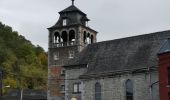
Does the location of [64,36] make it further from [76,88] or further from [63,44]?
[76,88]

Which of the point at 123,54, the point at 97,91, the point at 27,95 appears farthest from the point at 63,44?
the point at 27,95

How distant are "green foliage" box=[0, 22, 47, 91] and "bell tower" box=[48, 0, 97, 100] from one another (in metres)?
36.4

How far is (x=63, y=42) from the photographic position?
6219 centimetres

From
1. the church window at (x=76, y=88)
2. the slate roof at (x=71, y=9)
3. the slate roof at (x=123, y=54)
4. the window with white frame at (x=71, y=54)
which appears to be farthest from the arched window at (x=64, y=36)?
the church window at (x=76, y=88)

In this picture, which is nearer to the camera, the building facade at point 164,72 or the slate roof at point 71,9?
the building facade at point 164,72

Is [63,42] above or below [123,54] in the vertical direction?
above

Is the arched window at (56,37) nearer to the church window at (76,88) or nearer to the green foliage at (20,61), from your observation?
the church window at (76,88)

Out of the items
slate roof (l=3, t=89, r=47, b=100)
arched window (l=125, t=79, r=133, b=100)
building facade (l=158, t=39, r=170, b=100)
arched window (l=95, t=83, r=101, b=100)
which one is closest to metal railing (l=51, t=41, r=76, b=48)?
arched window (l=95, t=83, r=101, b=100)

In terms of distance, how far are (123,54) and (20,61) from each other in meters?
60.9

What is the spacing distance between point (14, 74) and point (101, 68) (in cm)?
4898

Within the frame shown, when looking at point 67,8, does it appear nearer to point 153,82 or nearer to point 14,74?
Result: point 153,82

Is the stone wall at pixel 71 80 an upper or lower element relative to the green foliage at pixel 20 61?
lower

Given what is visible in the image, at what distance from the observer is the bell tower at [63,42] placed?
6019cm

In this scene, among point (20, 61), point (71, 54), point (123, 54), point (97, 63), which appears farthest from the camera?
point (20, 61)
